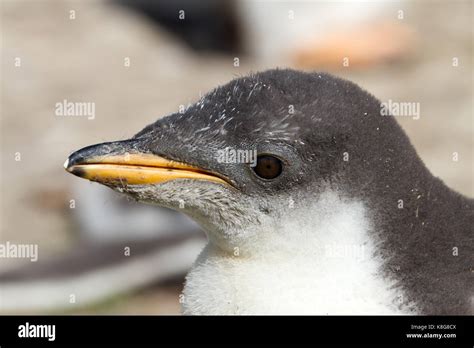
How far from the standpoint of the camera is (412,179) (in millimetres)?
3475

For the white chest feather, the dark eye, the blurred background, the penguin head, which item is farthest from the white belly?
the blurred background

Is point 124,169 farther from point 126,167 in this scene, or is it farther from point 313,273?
point 313,273

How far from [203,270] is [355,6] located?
10.9 m

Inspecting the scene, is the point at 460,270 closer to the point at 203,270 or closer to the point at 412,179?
the point at 412,179

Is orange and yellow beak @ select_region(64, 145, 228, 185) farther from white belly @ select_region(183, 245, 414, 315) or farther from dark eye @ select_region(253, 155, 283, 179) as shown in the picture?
white belly @ select_region(183, 245, 414, 315)

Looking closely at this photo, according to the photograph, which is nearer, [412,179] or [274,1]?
[412,179]

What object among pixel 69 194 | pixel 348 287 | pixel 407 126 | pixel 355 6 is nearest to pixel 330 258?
pixel 348 287

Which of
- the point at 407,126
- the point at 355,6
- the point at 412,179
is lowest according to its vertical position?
the point at 412,179

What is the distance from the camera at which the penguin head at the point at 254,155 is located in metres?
3.41

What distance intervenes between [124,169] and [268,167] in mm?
487

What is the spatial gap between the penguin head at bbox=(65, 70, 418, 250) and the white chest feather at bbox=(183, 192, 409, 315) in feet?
0.22

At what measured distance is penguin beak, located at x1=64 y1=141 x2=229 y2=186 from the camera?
350 cm

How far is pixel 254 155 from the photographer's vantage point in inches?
138
